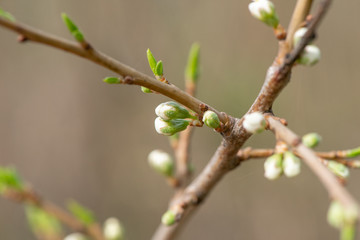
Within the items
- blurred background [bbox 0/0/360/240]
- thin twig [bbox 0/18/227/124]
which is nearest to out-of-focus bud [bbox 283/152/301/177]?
thin twig [bbox 0/18/227/124]

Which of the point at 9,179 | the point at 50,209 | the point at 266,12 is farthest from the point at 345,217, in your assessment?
the point at 50,209

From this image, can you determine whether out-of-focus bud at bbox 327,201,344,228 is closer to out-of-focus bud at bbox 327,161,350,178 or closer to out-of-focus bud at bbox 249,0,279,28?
out-of-focus bud at bbox 327,161,350,178

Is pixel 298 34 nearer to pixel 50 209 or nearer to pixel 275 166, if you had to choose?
pixel 275 166

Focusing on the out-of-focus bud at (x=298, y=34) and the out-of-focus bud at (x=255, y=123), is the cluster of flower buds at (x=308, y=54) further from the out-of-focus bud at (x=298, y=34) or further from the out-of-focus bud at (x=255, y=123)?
the out-of-focus bud at (x=255, y=123)

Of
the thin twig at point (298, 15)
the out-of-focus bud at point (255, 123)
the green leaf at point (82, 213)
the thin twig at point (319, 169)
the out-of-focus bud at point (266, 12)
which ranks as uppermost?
the green leaf at point (82, 213)

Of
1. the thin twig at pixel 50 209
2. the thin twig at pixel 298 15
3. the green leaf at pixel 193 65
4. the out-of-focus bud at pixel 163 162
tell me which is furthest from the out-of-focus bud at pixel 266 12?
the thin twig at pixel 50 209

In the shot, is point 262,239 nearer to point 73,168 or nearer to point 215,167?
point 73,168

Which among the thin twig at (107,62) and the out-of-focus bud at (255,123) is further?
the out-of-focus bud at (255,123)
